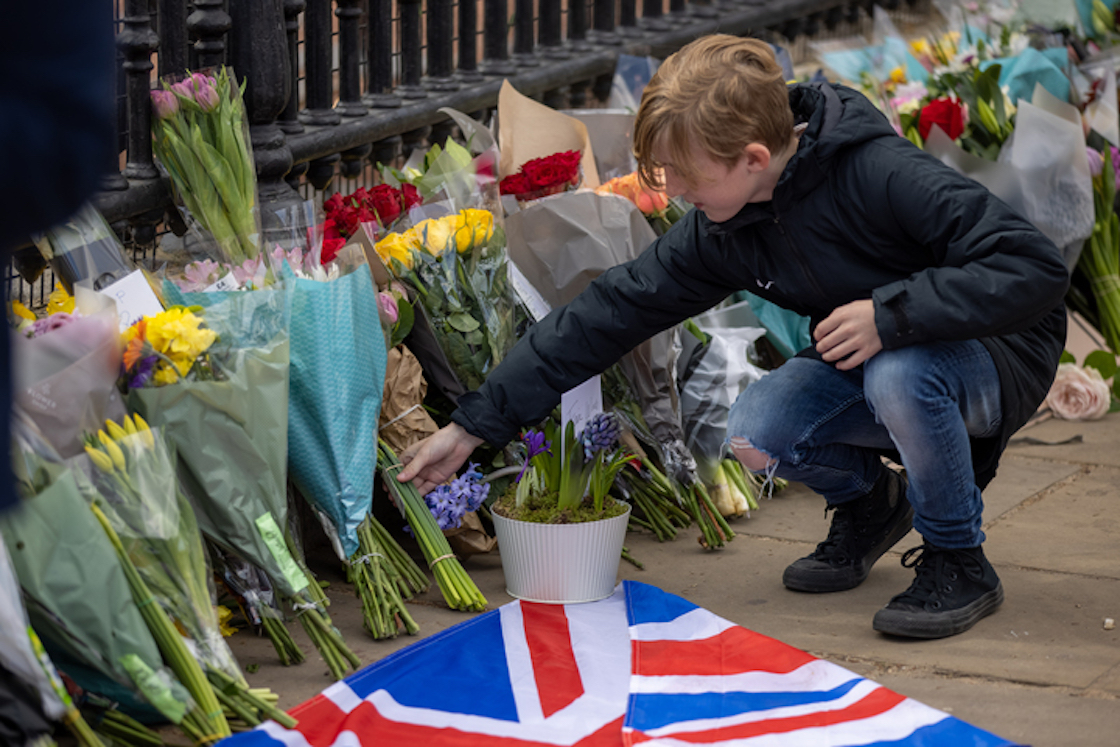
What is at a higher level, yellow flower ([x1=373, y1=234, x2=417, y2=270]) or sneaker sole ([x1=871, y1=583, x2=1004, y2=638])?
yellow flower ([x1=373, y1=234, x2=417, y2=270])

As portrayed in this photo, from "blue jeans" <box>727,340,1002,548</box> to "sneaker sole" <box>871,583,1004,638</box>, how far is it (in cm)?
13

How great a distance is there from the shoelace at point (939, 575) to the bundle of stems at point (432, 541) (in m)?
0.82

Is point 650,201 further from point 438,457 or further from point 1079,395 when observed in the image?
point 1079,395

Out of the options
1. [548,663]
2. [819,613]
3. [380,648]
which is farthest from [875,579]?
[380,648]

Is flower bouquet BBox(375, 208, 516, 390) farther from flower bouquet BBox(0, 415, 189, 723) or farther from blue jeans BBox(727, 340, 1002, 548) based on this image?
flower bouquet BBox(0, 415, 189, 723)

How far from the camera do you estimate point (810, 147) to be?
7.23ft

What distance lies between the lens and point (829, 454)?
8.13 feet

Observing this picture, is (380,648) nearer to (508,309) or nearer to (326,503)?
(326,503)

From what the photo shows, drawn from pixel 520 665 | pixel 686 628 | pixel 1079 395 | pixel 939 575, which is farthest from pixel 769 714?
pixel 1079 395

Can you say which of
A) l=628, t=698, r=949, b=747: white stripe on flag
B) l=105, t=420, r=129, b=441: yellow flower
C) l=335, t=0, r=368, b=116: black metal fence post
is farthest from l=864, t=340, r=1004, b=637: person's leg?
l=335, t=0, r=368, b=116: black metal fence post

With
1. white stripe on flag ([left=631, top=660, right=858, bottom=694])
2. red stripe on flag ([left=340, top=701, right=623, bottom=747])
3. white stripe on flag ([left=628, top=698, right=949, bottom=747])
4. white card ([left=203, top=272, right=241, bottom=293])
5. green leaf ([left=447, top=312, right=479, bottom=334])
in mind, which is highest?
white card ([left=203, top=272, right=241, bottom=293])

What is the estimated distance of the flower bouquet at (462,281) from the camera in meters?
2.61

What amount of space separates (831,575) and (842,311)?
654 mm

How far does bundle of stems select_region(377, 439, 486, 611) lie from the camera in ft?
7.97
